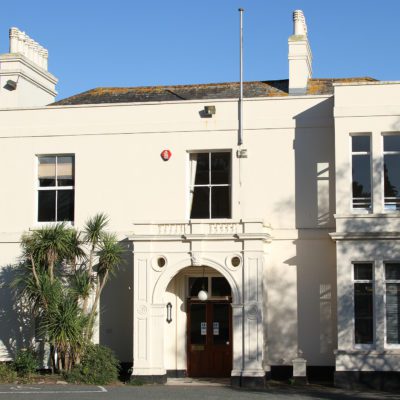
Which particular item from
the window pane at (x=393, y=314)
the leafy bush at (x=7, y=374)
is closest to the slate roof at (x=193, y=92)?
the window pane at (x=393, y=314)

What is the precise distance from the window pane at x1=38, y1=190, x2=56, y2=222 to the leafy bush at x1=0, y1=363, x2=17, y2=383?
4.31 metres

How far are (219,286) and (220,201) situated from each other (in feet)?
7.57

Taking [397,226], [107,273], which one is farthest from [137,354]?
[397,226]

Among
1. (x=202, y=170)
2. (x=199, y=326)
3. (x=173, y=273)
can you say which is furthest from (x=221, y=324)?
(x=202, y=170)

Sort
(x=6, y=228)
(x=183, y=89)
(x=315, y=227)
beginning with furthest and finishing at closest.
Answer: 1. (x=183, y=89)
2. (x=6, y=228)
3. (x=315, y=227)

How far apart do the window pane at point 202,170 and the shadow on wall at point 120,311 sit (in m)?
2.55

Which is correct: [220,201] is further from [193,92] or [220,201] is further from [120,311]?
[193,92]

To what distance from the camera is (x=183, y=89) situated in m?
28.1

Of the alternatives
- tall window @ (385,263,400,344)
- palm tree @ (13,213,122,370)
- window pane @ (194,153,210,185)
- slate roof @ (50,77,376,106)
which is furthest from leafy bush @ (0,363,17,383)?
tall window @ (385,263,400,344)

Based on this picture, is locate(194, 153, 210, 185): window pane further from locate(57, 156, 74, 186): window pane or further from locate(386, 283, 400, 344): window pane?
locate(386, 283, 400, 344): window pane

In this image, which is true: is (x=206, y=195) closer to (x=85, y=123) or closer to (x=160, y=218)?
(x=160, y=218)

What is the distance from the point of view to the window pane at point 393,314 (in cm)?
2194

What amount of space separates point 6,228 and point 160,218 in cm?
446

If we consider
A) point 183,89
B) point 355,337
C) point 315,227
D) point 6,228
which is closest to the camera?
point 355,337
